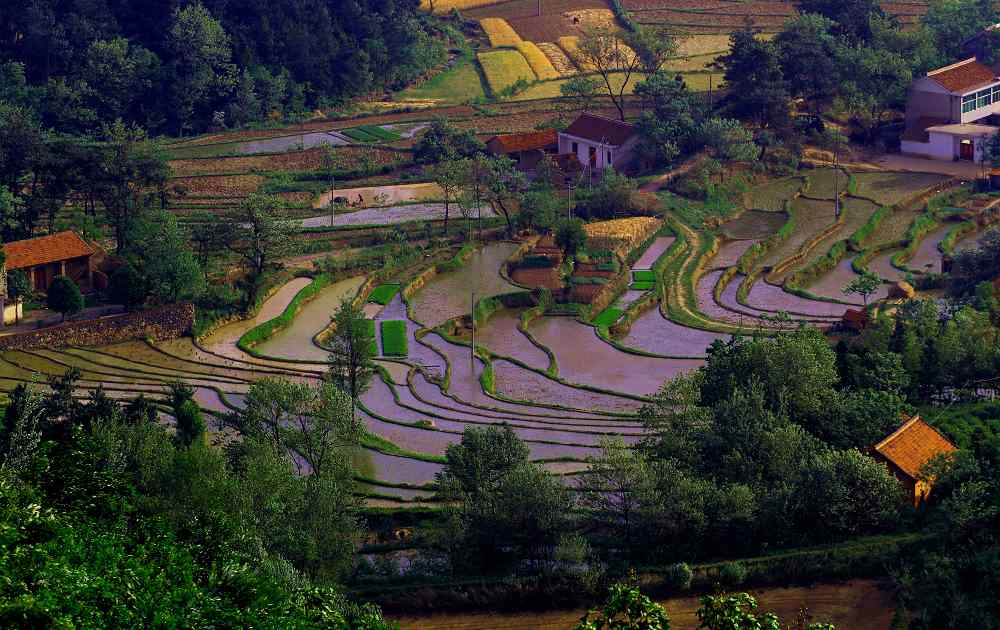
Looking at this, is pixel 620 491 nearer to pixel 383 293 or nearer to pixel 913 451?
pixel 913 451

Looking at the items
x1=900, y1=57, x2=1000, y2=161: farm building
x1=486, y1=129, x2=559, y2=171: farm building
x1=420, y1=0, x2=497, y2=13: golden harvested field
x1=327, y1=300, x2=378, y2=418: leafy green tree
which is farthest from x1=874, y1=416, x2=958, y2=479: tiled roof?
x1=420, y1=0, x2=497, y2=13: golden harvested field

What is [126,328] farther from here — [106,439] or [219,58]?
[219,58]

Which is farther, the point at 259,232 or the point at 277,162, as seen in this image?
the point at 277,162

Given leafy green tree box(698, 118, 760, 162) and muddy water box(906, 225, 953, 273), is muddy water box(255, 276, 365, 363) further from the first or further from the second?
muddy water box(906, 225, 953, 273)

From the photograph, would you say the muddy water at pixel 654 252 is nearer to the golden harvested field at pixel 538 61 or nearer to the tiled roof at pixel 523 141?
the tiled roof at pixel 523 141

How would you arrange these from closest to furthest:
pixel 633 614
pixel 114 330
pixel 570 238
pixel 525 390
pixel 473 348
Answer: pixel 633 614, pixel 525 390, pixel 473 348, pixel 114 330, pixel 570 238

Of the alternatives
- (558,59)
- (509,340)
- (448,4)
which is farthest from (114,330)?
(448,4)
